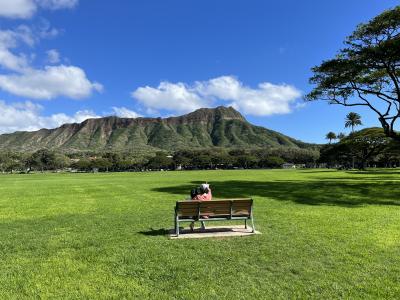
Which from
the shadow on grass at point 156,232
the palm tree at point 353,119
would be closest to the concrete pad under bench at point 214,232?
the shadow on grass at point 156,232

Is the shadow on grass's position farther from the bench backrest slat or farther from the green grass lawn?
the bench backrest slat

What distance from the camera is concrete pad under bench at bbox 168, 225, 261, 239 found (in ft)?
40.1

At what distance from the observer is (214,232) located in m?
12.9

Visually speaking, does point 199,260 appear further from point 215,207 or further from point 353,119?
point 353,119

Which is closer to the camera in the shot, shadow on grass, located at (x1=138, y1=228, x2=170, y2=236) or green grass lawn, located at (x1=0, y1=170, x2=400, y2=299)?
green grass lawn, located at (x1=0, y1=170, x2=400, y2=299)

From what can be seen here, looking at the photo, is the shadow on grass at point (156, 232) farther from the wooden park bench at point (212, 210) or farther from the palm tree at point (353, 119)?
the palm tree at point (353, 119)

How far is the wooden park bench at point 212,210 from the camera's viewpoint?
1247cm

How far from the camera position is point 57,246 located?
442 inches

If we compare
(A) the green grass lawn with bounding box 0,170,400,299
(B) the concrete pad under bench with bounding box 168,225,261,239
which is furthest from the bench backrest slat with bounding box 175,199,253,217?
(A) the green grass lawn with bounding box 0,170,400,299

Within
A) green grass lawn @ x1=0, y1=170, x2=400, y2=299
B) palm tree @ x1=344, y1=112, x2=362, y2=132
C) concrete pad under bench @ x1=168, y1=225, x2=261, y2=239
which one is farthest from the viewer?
palm tree @ x1=344, y1=112, x2=362, y2=132

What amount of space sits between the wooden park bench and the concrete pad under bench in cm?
27

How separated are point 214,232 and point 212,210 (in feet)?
2.27

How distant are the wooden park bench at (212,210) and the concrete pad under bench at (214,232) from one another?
265 millimetres

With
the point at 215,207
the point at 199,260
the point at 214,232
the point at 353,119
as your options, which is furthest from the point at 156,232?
the point at 353,119
